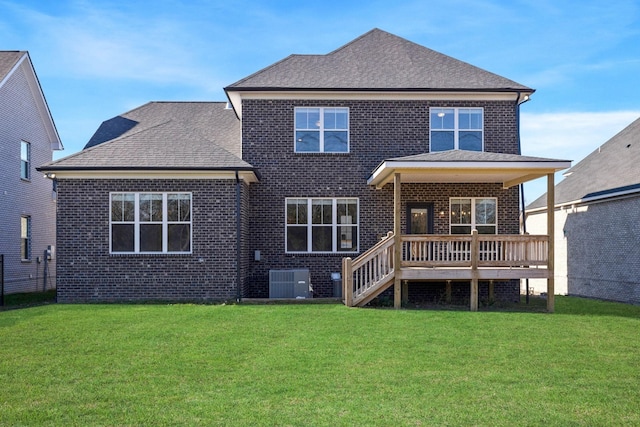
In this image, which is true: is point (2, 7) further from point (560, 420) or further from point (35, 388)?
point (560, 420)

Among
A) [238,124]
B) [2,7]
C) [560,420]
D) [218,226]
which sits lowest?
[560,420]

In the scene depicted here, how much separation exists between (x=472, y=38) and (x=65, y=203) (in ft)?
37.7

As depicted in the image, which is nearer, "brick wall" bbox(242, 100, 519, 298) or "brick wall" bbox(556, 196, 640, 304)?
"brick wall" bbox(242, 100, 519, 298)

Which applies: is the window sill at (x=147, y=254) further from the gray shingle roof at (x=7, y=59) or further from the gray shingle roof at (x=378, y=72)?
the gray shingle roof at (x=7, y=59)

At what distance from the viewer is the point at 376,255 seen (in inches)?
593

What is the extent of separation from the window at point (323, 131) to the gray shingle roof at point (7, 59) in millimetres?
10581

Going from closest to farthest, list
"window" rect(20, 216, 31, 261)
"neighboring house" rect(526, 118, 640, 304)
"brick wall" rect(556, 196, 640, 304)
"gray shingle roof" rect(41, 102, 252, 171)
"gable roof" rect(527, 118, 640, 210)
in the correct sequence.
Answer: "gray shingle roof" rect(41, 102, 252, 171)
"brick wall" rect(556, 196, 640, 304)
"neighboring house" rect(526, 118, 640, 304)
"gable roof" rect(527, 118, 640, 210)
"window" rect(20, 216, 31, 261)

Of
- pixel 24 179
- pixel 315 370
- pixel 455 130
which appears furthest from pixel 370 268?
pixel 24 179

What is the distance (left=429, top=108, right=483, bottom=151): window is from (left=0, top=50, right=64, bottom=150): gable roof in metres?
14.2

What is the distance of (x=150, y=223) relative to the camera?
1606 centimetres

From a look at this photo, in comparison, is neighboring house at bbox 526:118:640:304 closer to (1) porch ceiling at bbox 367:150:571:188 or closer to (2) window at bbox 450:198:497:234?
(2) window at bbox 450:198:497:234

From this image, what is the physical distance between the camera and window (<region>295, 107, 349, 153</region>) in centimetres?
1762

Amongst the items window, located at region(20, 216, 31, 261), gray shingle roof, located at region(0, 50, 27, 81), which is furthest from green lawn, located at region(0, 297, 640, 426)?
gray shingle roof, located at region(0, 50, 27, 81)

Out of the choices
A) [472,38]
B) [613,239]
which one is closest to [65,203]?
[472,38]
